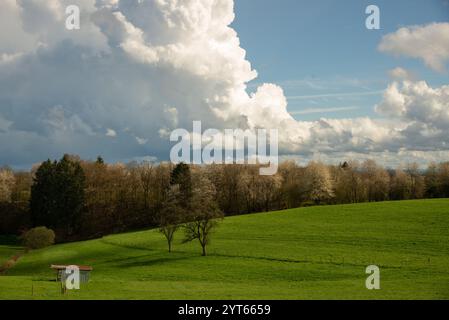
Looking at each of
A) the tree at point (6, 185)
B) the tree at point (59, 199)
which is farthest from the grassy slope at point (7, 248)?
the tree at point (6, 185)

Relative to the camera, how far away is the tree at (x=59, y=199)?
10881 cm

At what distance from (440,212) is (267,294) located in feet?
187

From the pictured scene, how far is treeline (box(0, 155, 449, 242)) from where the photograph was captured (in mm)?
110438

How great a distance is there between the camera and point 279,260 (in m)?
58.8

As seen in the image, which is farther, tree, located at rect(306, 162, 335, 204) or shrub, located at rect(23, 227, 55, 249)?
tree, located at rect(306, 162, 335, 204)

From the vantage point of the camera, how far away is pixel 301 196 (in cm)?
12456

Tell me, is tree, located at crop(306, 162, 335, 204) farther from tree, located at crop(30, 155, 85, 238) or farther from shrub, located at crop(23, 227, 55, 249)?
shrub, located at crop(23, 227, 55, 249)

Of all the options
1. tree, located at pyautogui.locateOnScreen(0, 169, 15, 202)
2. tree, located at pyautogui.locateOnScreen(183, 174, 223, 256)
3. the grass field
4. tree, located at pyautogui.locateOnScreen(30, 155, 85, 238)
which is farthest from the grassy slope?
tree, located at pyautogui.locateOnScreen(183, 174, 223, 256)

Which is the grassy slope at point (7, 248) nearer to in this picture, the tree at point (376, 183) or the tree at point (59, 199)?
the tree at point (59, 199)

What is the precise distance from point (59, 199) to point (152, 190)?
2704 cm

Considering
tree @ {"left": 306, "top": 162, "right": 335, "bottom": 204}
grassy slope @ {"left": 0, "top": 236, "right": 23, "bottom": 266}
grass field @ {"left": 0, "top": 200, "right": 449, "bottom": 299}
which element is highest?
tree @ {"left": 306, "top": 162, "right": 335, "bottom": 204}

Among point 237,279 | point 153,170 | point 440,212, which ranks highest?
point 153,170
